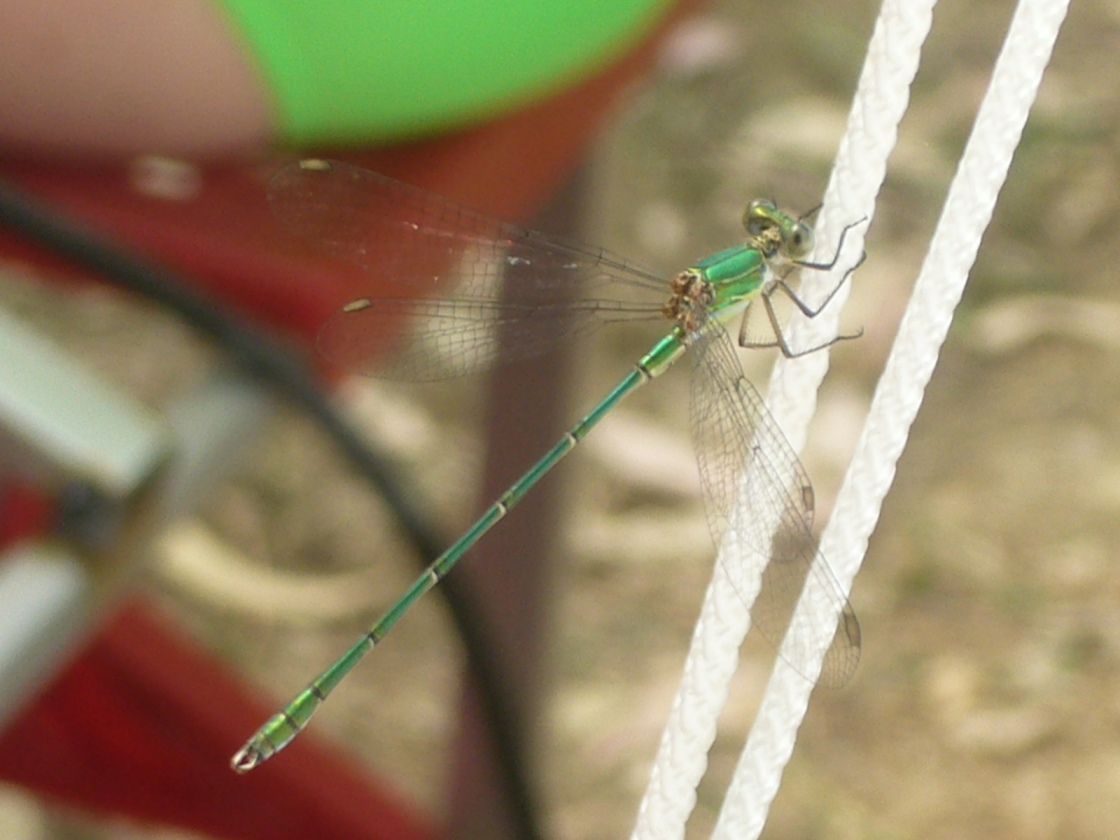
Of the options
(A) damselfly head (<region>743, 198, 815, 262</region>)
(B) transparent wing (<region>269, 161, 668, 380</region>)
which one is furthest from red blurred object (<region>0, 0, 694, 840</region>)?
(A) damselfly head (<region>743, 198, 815, 262</region>)

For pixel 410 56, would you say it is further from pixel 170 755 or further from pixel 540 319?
pixel 170 755

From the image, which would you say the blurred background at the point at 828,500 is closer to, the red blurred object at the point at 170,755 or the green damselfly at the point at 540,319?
the red blurred object at the point at 170,755

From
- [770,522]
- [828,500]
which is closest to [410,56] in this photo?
[770,522]

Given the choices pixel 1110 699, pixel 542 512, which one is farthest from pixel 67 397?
pixel 1110 699

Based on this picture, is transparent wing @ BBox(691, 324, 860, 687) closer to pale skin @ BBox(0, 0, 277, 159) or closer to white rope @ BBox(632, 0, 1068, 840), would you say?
white rope @ BBox(632, 0, 1068, 840)

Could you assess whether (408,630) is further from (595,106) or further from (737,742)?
(595,106)

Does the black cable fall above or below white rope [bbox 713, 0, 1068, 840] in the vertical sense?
above
